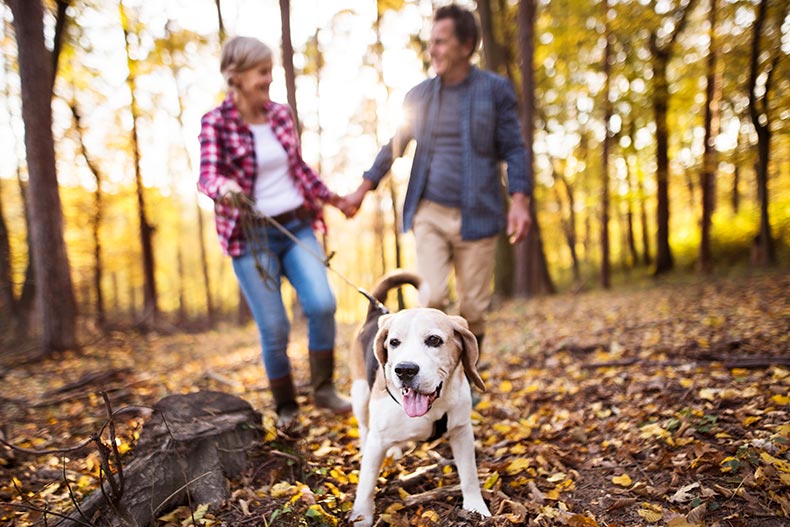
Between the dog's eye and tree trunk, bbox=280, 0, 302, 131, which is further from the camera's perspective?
tree trunk, bbox=280, 0, 302, 131

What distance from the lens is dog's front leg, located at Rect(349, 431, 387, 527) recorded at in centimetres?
230

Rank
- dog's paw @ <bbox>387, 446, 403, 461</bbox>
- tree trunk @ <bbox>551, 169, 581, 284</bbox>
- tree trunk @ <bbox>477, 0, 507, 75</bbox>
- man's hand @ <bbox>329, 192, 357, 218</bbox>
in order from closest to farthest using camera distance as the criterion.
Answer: dog's paw @ <bbox>387, 446, 403, 461</bbox>, man's hand @ <bbox>329, 192, 357, 218</bbox>, tree trunk @ <bbox>477, 0, 507, 75</bbox>, tree trunk @ <bbox>551, 169, 581, 284</bbox>

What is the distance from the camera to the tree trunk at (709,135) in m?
10.4

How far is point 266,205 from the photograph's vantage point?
3.40 m

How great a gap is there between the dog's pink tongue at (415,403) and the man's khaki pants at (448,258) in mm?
1518

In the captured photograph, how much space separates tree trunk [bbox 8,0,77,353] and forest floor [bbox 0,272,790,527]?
77.4 inches

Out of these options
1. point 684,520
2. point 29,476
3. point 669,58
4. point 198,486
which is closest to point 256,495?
point 198,486

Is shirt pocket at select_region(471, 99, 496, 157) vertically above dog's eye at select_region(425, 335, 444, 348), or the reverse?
shirt pocket at select_region(471, 99, 496, 157)

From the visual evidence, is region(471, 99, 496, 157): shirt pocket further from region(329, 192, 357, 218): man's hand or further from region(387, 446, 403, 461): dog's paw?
region(387, 446, 403, 461): dog's paw

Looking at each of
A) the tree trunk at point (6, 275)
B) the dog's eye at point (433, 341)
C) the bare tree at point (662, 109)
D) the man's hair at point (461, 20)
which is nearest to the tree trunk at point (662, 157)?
the bare tree at point (662, 109)

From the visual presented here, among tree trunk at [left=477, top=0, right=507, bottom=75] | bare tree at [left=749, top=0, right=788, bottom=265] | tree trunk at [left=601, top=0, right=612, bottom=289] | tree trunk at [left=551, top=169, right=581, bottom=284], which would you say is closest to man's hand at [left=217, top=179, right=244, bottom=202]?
tree trunk at [left=477, top=0, right=507, bottom=75]

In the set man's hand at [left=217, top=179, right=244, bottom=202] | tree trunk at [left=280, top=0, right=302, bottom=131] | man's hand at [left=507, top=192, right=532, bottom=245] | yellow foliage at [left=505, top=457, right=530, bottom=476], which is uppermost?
tree trunk at [left=280, top=0, right=302, bottom=131]

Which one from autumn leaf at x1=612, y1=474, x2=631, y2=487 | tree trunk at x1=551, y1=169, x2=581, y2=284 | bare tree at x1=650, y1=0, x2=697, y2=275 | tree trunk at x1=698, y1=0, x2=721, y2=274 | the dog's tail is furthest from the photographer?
tree trunk at x1=551, y1=169, x2=581, y2=284

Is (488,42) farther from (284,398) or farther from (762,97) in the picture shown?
(284,398)
